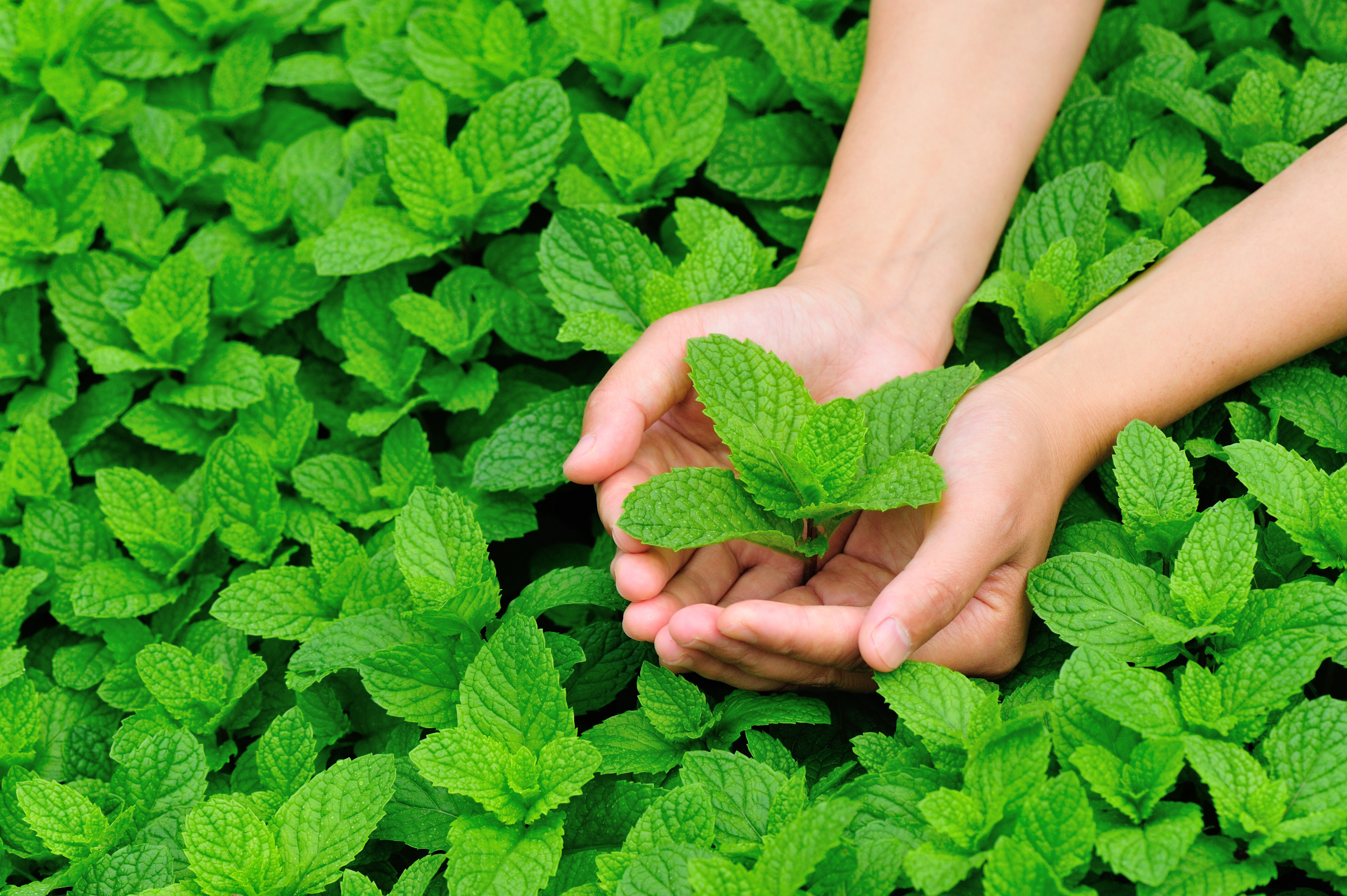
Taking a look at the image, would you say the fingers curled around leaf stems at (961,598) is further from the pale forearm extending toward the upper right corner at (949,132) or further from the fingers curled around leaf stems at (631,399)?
the pale forearm extending toward the upper right corner at (949,132)

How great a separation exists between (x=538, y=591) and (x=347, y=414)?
817 millimetres

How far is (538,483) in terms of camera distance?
6.15 feet

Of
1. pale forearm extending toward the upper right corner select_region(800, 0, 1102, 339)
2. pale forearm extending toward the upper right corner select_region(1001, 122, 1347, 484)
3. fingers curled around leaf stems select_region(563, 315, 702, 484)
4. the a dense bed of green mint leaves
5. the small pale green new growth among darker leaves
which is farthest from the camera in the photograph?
pale forearm extending toward the upper right corner select_region(800, 0, 1102, 339)

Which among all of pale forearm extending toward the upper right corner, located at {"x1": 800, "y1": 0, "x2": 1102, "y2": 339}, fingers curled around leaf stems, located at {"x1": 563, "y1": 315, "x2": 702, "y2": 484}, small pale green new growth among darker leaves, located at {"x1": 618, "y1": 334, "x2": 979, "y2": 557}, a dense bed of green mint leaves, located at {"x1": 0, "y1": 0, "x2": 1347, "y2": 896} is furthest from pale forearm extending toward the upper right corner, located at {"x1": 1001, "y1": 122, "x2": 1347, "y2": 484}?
fingers curled around leaf stems, located at {"x1": 563, "y1": 315, "x2": 702, "y2": 484}

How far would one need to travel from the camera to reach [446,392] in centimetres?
217

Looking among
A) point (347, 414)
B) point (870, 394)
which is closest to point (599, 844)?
point (870, 394)

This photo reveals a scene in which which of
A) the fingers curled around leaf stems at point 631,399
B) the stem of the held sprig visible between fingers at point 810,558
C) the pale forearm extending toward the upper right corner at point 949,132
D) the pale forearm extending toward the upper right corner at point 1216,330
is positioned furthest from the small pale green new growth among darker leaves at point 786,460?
the pale forearm extending toward the upper right corner at point 949,132

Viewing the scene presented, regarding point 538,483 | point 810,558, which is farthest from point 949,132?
point 538,483

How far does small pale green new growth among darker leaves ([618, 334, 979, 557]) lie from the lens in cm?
148

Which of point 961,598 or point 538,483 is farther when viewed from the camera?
point 538,483

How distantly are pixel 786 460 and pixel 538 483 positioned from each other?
21.3 inches

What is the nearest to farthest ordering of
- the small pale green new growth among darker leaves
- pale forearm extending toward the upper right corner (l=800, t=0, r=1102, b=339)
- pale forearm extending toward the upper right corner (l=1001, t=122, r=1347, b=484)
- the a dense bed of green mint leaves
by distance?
the a dense bed of green mint leaves < the small pale green new growth among darker leaves < pale forearm extending toward the upper right corner (l=1001, t=122, r=1347, b=484) < pale forearm extending toward the upper right corner (l=800, t=0, r=1102, b=339)

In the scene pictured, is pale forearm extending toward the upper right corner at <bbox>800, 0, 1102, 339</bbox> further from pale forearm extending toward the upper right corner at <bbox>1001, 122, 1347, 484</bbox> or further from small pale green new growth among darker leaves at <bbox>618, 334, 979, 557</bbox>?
small pale green new growth among darker leaves at <bbox>618, 334, 979, 557</bbox>

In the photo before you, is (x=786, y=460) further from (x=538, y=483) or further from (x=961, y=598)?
(x=538, y=483)
